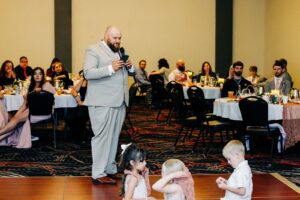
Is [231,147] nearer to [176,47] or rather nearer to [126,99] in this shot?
[126,99]

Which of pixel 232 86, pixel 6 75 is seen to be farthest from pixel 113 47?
pixel 6 75

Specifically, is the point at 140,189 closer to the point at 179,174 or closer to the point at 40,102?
the point at 179,174

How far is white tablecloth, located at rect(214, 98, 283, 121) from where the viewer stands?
7.79 m

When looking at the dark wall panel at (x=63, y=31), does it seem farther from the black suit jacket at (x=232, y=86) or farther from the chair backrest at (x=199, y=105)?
the chair backrest at (x=199, y=105)

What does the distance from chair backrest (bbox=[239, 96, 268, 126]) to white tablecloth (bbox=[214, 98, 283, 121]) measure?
0.38 metres

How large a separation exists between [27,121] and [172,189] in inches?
200

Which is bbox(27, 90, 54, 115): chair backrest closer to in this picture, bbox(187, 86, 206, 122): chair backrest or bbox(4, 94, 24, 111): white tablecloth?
bbox(4, 94, 24, 111): white tablecloth

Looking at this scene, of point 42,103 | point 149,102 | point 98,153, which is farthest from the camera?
point 149,102

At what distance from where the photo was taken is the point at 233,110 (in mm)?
8094

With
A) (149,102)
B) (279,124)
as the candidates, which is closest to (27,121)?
(279,124)

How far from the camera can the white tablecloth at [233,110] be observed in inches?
307

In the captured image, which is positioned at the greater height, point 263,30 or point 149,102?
point 263,30

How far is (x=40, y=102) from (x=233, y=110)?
9.17 feet

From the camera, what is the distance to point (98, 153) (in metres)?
6.04
